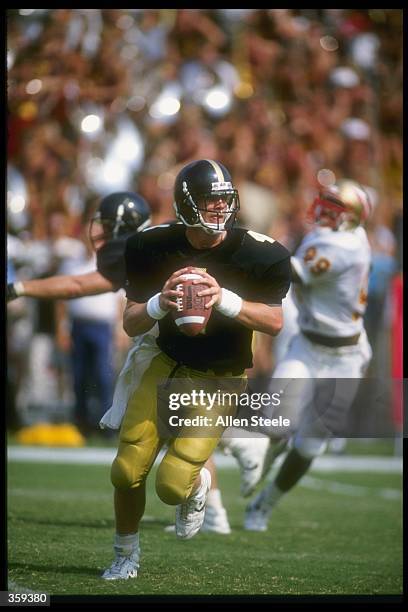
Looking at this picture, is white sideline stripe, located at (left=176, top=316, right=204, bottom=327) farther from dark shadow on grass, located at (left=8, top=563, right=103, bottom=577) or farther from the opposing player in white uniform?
the opposing player in white uniform

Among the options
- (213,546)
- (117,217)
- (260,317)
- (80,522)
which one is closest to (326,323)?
(117,217)

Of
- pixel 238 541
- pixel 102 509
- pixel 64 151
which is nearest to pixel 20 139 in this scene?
pixel 64 151

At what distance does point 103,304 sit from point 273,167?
291 cm

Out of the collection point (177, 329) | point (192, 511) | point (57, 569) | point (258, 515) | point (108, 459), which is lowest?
point (108, 459)

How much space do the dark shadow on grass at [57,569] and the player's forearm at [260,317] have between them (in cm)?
105

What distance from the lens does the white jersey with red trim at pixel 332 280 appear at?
225 inches

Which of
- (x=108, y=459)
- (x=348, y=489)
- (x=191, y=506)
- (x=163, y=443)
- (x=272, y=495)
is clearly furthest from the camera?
(x=108, y=459)

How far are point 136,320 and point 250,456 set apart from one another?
147 centimetres

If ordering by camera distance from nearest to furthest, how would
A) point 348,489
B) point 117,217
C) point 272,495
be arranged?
point 117,217
point 272,495
point 348,489

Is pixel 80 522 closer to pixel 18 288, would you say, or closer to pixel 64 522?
pixel 64 522

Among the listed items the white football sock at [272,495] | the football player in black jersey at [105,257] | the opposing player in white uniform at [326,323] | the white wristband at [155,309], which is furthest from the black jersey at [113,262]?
the white football sock at [272,495]

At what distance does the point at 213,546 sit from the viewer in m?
5.06

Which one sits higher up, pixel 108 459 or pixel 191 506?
pixel 191 506

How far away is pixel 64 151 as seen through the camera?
10.6 metres
